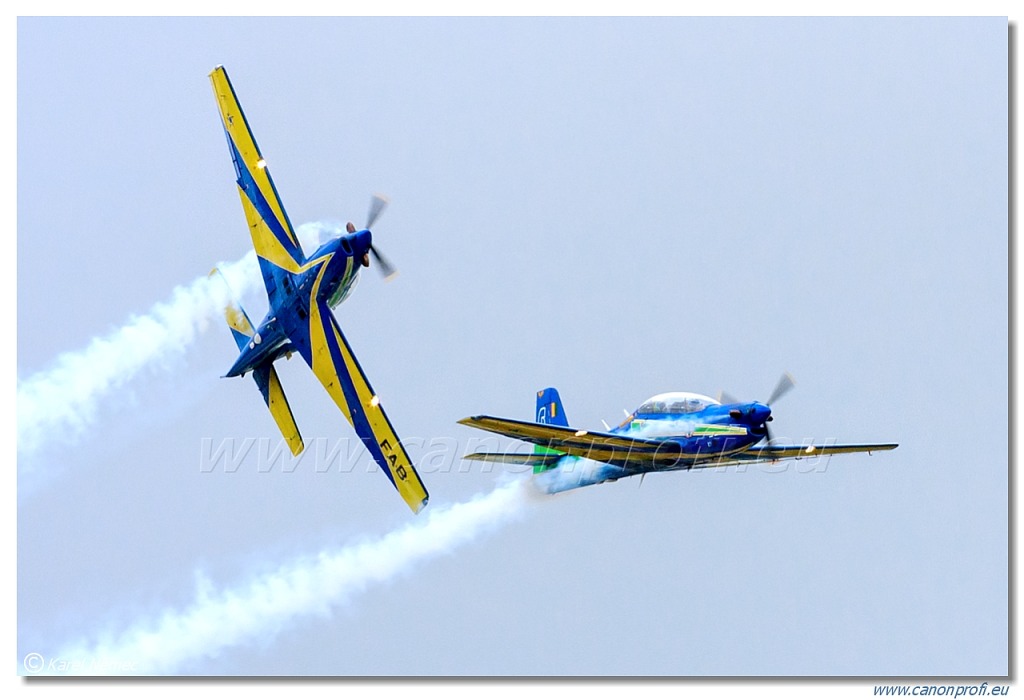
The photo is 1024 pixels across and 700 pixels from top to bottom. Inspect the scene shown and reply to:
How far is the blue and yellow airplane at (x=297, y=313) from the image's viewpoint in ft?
123

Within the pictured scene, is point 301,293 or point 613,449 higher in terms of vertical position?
point 301,293

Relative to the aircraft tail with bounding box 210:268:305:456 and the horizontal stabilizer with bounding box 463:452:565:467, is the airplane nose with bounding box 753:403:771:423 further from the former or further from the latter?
the aircraft tail with bounding box 210:268:305:456

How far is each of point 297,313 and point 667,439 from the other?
9.18 meters

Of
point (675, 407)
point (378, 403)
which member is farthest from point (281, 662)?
point (675, 407)

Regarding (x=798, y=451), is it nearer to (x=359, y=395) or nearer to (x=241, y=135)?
(x=359, y=395)

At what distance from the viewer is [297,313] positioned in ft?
126

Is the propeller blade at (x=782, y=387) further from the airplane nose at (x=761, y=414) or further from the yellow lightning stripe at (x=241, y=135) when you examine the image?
the yellow lightning stripe at (x=241, y=135)

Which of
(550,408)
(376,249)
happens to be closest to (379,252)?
(376,249)

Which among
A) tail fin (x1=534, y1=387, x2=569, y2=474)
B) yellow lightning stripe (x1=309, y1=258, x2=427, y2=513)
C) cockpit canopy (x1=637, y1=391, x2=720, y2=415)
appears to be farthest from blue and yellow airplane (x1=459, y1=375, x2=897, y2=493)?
tail fin (x1=534, y1=387, x2=569, y2=474)

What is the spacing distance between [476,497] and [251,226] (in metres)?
8.95

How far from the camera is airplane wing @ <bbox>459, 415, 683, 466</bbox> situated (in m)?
35.3

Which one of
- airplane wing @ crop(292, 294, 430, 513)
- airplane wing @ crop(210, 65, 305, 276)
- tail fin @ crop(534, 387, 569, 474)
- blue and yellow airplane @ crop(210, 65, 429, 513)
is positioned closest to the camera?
blue and yellow airplane @ crop(210, 65, 429, 513)

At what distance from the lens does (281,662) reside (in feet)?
157
